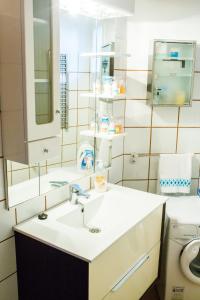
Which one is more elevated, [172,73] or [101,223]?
[172,73]

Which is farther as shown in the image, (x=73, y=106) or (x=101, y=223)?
(x=73, y=106)

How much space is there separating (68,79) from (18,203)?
77cm

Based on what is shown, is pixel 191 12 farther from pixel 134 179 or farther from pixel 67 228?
pixel 67 228

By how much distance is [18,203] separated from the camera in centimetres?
150

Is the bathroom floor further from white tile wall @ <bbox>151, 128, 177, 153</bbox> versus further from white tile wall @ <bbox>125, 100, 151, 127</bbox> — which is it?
white tile wall @ <bbox>125, 100, 151, 127</bbox>

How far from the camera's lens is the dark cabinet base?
130 centimetres

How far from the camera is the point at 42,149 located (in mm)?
1342

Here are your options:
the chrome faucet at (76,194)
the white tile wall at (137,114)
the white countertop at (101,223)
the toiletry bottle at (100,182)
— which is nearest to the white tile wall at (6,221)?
the white countertop at (101,223)

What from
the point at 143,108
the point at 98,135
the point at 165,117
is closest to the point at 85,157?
the point at 98,135

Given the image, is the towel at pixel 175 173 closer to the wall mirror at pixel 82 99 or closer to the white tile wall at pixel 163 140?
the white tile wall at pixel 163 140

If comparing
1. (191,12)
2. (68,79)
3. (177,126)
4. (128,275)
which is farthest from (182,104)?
(128,275)

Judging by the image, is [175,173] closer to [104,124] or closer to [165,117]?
[165,117]

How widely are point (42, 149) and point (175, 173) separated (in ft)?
4.24

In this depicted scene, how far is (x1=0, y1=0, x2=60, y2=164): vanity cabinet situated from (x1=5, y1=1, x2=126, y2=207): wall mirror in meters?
0.26
